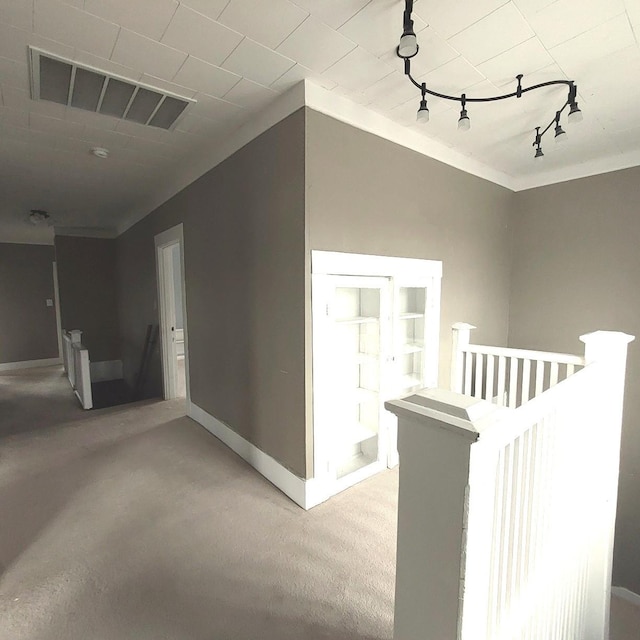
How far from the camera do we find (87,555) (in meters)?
1.72

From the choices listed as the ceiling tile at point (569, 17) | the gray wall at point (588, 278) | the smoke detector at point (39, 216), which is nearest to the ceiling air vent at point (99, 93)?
the ceiling tile at point (569, 17)

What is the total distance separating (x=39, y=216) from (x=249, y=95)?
4.40 m

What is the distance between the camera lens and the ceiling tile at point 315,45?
1544mm

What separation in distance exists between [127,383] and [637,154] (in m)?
7.28

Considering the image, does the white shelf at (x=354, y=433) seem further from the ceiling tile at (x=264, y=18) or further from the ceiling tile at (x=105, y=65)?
the ceiling tile at (x=105, y=65)

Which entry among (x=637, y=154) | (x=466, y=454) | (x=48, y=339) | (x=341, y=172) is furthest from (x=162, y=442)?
(x=48, y=339)

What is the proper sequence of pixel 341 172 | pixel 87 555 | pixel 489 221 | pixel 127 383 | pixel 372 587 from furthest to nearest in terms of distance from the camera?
pixel 127 383 → pixel 489 221 → pixel 341 172 → pixel 87 555 → pixel 372 587

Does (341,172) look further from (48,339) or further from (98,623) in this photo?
(48,339)

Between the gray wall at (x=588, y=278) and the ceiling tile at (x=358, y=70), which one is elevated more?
the ceiling tile at (x=358, y=70)

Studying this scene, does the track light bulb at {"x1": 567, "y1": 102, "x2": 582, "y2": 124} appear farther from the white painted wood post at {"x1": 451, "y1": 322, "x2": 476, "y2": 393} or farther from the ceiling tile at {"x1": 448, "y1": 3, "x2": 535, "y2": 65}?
the white painted wood post at {"x1": 451, "y1": 322, "x2": 476, "y2": 393}

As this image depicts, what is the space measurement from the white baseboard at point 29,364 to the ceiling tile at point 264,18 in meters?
7.61

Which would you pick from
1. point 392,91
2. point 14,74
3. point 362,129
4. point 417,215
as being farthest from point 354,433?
point 14,74

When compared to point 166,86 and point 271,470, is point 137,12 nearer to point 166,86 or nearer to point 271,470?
point 166,86

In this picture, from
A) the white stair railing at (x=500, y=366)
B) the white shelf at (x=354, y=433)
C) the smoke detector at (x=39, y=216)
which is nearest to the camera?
the white stair railing at (x=500, y=366)
